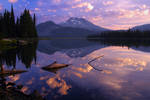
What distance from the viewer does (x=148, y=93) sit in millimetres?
10242

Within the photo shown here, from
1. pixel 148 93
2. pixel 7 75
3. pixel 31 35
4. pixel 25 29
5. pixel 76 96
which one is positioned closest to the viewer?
pixel 76 96

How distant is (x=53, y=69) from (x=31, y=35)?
79126 millimetres

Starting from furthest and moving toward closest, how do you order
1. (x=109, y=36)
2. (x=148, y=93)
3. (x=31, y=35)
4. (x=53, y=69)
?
(x=109, y=36) < (x=31, y=35) < (x=53, y=69) < (x=148, y=93)

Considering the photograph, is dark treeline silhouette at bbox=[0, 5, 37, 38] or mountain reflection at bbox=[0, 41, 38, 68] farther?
dark treeline silhouette at bbox=[0, 5, 37, 38]

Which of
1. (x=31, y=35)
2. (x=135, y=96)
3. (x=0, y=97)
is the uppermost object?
(x=31, y=35)

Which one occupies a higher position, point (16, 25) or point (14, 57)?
point (16, 25)

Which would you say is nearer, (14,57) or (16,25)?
(14,57)

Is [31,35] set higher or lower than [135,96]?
higher

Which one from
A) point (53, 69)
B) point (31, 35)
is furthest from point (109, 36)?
point (53, 69)

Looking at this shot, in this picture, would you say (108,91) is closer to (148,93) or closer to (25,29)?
(148,93)

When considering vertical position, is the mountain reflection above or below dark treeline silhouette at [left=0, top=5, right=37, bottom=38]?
below

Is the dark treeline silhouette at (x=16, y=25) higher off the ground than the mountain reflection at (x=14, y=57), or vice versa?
the dark treeline silhouette at (x=16, y=25)

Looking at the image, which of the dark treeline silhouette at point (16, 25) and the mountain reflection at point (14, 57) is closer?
the mountain reflection at point (14, 57)

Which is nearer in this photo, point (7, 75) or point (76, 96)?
point (76, 96)
